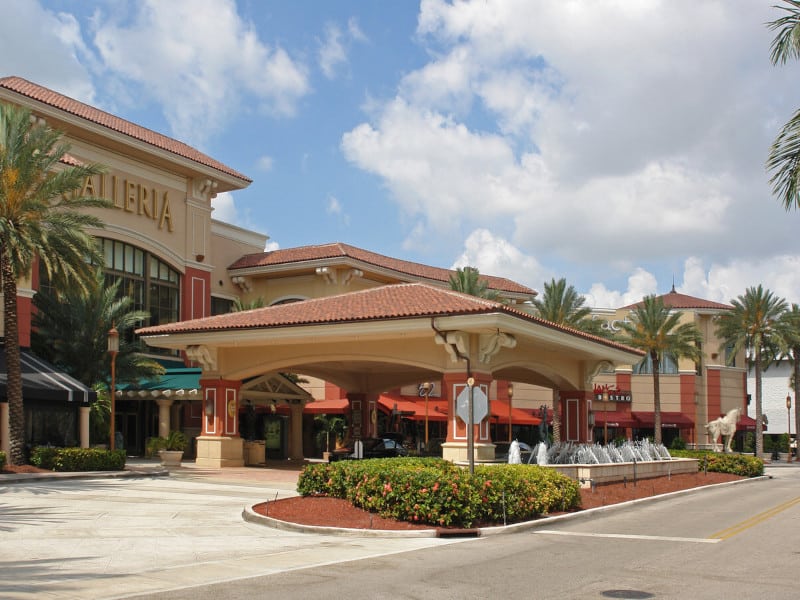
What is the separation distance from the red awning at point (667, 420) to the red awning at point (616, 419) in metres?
0.47

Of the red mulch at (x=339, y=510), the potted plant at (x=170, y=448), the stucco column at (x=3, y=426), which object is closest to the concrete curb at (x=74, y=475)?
the stucco column at (x=3, y=426)

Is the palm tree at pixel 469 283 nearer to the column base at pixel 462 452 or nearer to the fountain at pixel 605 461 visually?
the fountain at pixel 605 461

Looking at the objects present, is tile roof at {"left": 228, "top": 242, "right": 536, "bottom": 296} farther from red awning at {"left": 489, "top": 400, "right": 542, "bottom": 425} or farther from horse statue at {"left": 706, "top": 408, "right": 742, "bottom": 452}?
horse statue at {"left": 706, "top": 408, "right": 742, "bottom": 452}

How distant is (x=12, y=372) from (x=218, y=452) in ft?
28.0

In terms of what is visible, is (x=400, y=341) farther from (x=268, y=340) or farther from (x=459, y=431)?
(x=268, y=340)

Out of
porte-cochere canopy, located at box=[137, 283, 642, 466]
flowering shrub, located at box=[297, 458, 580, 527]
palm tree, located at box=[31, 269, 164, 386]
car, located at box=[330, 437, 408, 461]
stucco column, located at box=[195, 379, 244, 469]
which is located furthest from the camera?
palm tree, located at box=[31, 269, 164, 386]

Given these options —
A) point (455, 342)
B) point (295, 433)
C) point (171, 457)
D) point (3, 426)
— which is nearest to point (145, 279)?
point (295, 433)

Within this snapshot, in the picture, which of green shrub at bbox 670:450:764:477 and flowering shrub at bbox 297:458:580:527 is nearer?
flowering shrub at bbox 297:458:580:527

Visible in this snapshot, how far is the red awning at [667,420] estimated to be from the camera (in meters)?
69.9

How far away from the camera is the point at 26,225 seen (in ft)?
90.2

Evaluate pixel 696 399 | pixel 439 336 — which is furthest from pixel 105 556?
pixel 696 399

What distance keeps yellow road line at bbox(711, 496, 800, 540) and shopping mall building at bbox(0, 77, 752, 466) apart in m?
5.35

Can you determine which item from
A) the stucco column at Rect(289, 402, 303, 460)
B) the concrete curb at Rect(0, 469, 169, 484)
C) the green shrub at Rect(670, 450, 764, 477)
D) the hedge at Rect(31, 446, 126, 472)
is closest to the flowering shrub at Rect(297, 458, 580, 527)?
the concrete curb at Rect(0, 469, 169, 484)

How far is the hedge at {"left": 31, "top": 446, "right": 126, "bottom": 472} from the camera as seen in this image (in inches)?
1122
